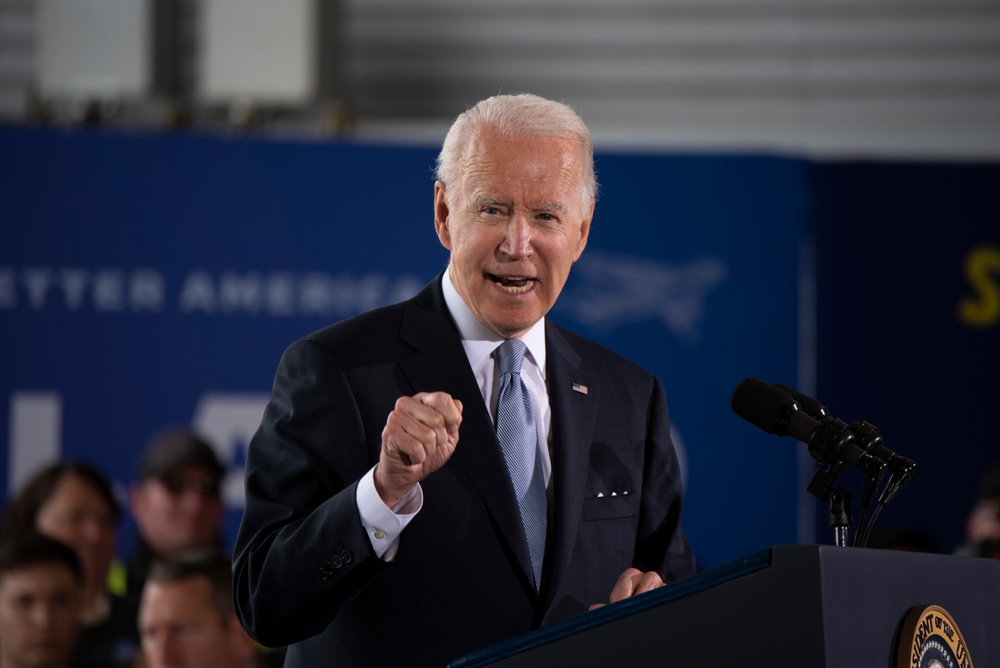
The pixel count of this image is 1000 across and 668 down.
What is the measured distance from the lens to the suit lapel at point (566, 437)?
1.96 m

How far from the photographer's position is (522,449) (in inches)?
80.0

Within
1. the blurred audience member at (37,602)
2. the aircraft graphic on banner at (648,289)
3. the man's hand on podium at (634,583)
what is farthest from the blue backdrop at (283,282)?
the man's hand on podium at (634,583)

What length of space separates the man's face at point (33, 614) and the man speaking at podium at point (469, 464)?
2795mm

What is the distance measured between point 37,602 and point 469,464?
10.0 feet

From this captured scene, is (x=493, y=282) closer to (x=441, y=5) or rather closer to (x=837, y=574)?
(x=837, y=574)

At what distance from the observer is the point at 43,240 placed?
5.19m

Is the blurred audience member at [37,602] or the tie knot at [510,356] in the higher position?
the tie knot at [510,356]

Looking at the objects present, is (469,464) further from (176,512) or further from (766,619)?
(176,512)

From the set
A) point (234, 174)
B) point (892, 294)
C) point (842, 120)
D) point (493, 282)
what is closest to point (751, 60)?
point (842, 120)

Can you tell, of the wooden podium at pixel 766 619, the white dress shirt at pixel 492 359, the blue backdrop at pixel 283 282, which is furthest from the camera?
the blue backdrop at pixel 283 282

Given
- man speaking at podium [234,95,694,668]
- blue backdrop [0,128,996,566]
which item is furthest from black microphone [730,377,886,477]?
blue backdrop [0,128,996,566]

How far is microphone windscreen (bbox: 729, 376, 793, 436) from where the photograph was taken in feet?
5.83

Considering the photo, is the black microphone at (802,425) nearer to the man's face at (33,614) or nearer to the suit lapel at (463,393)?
the suit lapel at (463,393)

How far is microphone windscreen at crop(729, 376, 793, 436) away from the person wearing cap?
351 centimetres
